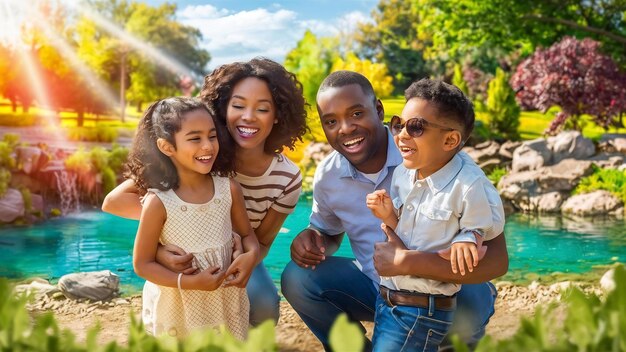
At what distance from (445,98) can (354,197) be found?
2.96 feet

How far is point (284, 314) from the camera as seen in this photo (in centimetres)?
518

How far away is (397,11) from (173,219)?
2820cm

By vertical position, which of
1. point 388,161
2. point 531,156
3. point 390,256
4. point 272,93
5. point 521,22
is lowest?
point 531,156

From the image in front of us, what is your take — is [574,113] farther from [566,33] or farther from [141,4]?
[141,4]

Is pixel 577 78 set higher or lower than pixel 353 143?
higher

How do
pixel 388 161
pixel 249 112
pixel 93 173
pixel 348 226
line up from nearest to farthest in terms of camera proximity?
1. pixel 249 112
2. pixel 388 161
3. pixel 348 226
4. pixel 93 173

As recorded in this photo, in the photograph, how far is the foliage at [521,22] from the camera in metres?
14.2

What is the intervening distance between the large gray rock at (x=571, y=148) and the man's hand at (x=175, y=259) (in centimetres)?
1047

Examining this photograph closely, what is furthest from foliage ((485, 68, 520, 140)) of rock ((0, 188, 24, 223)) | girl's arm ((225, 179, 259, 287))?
girl's arm ((225, 179, 259, 287))

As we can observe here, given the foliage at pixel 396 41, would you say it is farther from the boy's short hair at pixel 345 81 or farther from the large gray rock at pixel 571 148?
the boy's short hair at pixel 345 81

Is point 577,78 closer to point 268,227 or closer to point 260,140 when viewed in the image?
point 268,227

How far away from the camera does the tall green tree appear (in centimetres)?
2359

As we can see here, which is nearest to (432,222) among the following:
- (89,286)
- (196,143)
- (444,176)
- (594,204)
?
(444,176)

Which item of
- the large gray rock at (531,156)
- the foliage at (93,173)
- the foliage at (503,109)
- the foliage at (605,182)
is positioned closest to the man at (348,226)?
the foliage at (605,182)
